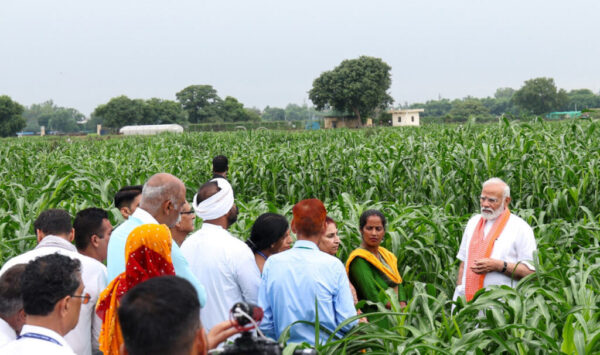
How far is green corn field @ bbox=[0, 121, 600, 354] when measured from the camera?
314 centimetres

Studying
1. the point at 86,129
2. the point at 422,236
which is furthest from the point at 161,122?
the point at 422,236

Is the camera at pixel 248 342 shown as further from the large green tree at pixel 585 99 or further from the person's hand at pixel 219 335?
the large green tree at pixel 585 99

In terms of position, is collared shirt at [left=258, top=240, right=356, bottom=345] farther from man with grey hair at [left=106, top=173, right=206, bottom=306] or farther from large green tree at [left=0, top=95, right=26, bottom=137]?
large green tree at [left=0, top=95, right=26, bottom=137]

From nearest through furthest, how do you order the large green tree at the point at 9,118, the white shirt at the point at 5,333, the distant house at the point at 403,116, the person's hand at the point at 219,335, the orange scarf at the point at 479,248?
the person's hand at the point at 219,335, the white shirt at the point at 5,333, the orange scarf at the point at 479,248, the distant house at the point at 403,116, the large green tree at the point at 9,118

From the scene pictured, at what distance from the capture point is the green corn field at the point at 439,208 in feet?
10.3

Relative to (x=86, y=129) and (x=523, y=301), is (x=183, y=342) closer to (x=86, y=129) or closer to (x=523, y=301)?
(x=523, y=301)

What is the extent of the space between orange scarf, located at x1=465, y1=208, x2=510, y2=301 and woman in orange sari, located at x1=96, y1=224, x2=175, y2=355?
254 cm

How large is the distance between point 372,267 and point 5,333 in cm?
228

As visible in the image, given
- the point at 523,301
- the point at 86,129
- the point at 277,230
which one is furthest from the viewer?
the point at 86,129

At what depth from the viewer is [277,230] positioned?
359 cm

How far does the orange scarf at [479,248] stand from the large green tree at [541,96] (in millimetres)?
93819

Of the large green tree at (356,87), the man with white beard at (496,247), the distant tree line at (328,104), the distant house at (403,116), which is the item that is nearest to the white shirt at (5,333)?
the man with white beard at (496,247)

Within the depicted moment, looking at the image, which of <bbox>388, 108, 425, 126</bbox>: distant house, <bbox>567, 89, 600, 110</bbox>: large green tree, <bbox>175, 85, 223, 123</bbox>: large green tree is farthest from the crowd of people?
<bbox>567, 89, 600, 110</bbox>: large green tree

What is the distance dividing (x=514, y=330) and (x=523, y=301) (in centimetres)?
31
